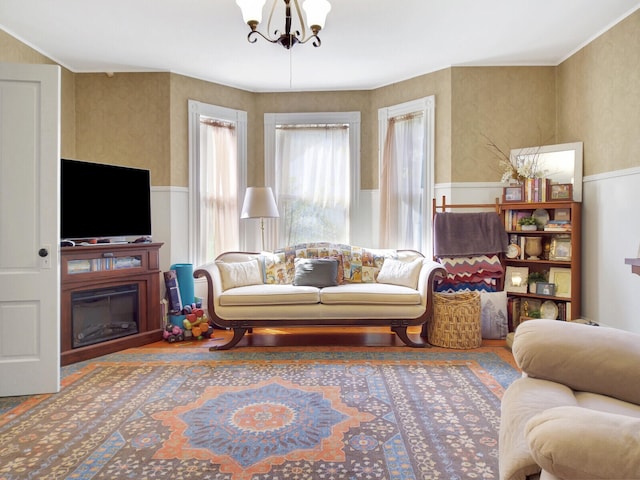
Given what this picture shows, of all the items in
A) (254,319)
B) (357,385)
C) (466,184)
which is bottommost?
(357,385)

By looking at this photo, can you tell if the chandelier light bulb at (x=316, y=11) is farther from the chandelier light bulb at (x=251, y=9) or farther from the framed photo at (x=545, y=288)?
the framed photo at (x=545, y=288)

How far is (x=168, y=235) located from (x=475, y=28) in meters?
3.53

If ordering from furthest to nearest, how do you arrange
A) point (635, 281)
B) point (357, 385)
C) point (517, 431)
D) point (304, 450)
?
point (635, 281) → point (357, 385) → point (304, 450) → point (517, 431)

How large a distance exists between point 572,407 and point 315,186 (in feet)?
13.7

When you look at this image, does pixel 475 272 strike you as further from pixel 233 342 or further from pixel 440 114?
pixel 233 342

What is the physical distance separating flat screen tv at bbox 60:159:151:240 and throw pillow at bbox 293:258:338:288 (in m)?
1.55

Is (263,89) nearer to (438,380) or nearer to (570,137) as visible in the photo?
(570,137)

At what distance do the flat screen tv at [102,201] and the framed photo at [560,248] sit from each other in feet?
12.8

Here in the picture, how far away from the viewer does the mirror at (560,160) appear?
388 centimetres

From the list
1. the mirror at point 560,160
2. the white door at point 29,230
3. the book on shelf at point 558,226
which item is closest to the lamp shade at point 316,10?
the white door at point 29,230

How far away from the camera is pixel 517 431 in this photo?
1159 millimetres

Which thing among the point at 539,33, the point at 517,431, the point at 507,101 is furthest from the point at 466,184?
the point at 517,431

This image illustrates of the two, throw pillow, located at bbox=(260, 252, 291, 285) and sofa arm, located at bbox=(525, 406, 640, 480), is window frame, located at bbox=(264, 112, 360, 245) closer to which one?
throw pillow, located at bbox=(260, 252, 291, 285)

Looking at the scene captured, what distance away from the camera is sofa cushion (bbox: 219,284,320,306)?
11.9 feet
